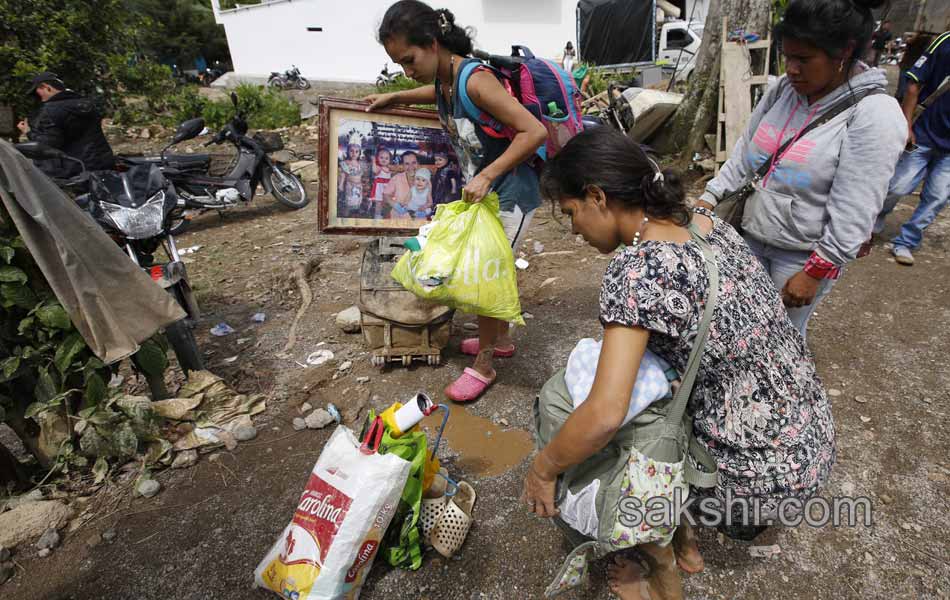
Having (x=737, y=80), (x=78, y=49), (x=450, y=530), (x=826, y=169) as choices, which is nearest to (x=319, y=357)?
(x=450, y=530)

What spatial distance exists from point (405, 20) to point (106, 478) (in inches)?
95.0

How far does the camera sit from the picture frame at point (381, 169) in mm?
2732

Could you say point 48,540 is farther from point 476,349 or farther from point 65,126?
Answer: point 65,126

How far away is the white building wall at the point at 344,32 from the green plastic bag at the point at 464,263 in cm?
1487

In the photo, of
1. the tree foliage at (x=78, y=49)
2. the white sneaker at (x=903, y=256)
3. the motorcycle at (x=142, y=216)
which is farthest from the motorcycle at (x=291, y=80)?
the white sneaker at (x=903, y=256)

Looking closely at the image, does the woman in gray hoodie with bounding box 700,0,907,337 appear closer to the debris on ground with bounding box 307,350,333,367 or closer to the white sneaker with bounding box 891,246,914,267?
the debris on ground with bounding box 307,350,333,367

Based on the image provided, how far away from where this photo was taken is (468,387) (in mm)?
2666

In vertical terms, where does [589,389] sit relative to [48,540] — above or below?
above

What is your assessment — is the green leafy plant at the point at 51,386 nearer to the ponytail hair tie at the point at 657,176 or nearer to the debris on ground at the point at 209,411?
the debris on ground at the point at 209,411

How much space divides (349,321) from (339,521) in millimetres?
2054

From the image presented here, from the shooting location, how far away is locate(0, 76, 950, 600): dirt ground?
177 centimetres

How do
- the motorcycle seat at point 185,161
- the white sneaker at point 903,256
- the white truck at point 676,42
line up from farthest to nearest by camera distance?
the white truck at point 676,42 < the motorcycle seat at point 185,161 < the white sneaker at point 903,256

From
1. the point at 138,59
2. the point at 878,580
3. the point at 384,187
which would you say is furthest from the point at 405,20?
the point at 138,59

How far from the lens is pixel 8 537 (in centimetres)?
193
